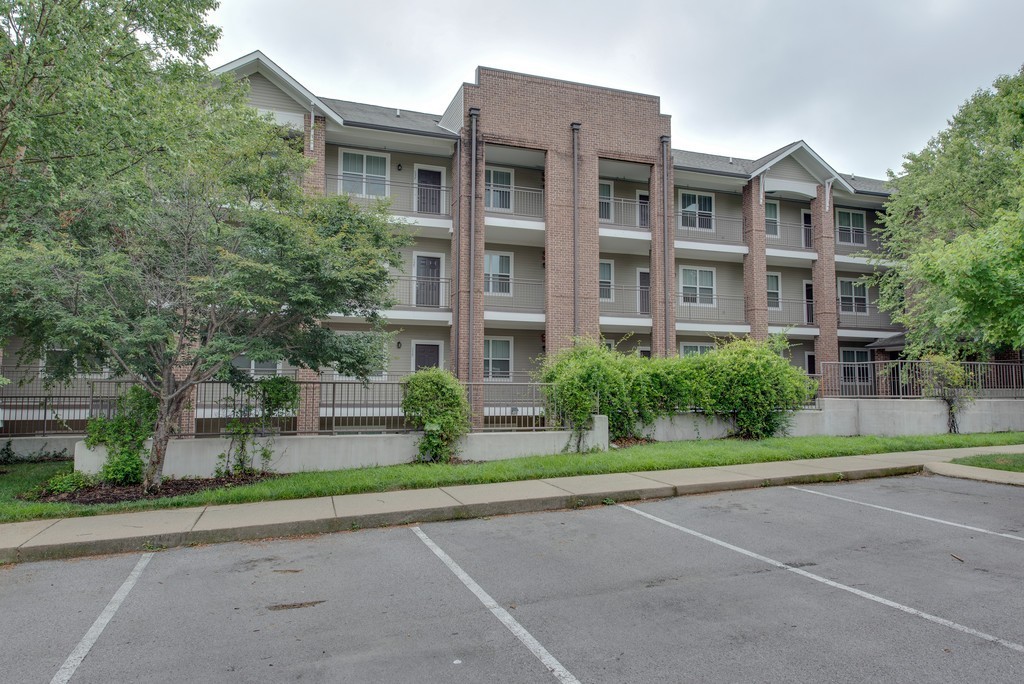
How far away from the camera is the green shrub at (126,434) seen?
9.55 m

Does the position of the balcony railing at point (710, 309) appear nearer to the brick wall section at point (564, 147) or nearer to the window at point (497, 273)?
the brick wall section at point (564, 147)

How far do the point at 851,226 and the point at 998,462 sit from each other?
17828mm

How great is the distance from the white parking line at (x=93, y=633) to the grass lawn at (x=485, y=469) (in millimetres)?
2735

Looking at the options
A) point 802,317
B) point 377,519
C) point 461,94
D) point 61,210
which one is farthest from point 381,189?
point 802,317

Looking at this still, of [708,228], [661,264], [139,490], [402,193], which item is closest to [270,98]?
[402,193]

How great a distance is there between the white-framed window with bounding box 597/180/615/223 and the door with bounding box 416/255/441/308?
242 inches

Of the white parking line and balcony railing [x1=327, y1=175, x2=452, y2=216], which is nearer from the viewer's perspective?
the white parking line

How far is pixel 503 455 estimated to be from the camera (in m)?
12.0

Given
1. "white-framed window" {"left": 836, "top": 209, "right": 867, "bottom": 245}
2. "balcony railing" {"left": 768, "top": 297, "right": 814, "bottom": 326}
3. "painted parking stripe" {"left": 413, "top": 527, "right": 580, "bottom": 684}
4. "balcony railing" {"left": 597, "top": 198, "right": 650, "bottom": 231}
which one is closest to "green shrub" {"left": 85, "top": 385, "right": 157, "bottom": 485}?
"painted parking stripe" {"left": 413, "top": 527, "right": 580, "bottom": 684}

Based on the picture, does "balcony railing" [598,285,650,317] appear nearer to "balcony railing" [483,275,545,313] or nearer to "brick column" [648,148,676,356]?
"brick column" [648,148,676,356]

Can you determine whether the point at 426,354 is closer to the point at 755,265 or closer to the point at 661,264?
the point at 661,264

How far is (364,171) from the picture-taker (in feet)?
65.5

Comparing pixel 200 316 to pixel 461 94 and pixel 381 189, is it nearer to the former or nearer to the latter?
pixel 381 189

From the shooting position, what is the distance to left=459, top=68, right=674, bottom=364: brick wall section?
19.9 m
